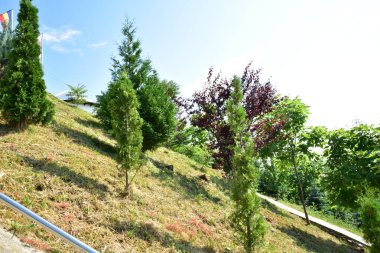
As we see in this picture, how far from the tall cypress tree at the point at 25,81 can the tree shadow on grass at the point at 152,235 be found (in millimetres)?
6249

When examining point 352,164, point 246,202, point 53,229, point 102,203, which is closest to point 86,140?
point 102,203

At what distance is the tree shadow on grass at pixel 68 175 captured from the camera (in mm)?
8690

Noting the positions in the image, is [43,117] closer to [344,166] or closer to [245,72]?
[245,72]

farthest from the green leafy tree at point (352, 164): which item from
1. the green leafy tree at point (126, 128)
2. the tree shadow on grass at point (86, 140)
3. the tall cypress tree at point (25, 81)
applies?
the tall cypress tree at point (25, 81)

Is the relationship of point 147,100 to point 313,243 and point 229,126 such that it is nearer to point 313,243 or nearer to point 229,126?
point 229,126

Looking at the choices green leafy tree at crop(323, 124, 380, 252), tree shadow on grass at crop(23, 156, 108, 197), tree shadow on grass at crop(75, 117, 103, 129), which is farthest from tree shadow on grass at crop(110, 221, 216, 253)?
tree shadow on grass at crop(75, 117, 103, 129)

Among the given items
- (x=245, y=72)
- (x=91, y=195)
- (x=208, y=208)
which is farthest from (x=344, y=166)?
(x=91, y=195)

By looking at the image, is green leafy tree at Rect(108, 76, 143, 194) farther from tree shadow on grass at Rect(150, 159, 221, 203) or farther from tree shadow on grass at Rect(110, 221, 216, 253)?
tree shadow on grass at Rect(150, 159, 221, 203)

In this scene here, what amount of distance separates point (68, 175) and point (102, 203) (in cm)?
152

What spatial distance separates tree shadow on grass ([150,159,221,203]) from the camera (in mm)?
12812

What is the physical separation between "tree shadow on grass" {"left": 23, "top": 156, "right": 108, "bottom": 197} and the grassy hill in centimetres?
3

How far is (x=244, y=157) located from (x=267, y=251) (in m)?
3.42

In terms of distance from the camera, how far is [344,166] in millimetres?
15156

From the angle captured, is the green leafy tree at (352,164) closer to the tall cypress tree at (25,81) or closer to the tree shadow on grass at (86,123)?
the tree shadow on grass at (86,123)
